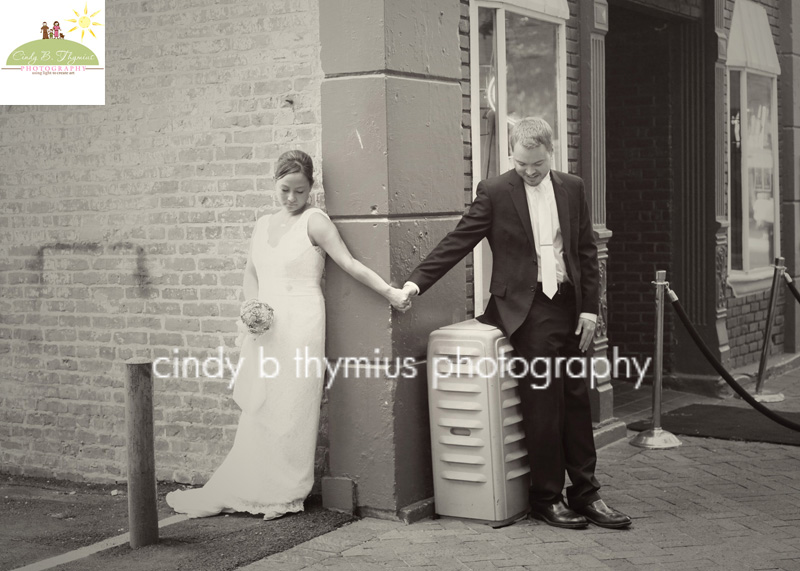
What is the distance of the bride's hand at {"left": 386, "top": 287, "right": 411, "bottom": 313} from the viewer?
575 cm

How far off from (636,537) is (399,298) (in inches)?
66.0

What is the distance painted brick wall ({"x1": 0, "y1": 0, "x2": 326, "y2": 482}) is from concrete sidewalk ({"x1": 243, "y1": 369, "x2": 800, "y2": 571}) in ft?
3.20

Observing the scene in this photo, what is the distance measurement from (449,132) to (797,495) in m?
2.84

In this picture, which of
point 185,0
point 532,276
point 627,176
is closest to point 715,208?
point 627,176

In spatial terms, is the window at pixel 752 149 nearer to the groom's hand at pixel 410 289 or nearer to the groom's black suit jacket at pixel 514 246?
the groom's black suit jacket at pixel 514 246

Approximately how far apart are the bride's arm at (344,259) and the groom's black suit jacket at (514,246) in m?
0.14

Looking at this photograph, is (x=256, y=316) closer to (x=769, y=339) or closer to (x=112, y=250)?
(x=112, y=250)

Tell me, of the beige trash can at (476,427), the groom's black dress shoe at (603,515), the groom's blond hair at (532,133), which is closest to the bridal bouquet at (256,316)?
the beige trash can at (476,427)

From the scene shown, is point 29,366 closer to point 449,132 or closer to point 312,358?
point 312,358

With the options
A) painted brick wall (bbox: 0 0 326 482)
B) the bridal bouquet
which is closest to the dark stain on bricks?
painted brick wall (bbox: 0 0 326 482)

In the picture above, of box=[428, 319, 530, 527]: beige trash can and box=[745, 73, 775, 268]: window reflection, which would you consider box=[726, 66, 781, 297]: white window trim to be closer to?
box=[745, 73, 775, 268]: window reflection

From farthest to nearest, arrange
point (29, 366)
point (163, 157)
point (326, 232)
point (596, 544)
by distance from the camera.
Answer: point (29, 366) → point (163, 157) → point (326, 232) → point (596, 544)

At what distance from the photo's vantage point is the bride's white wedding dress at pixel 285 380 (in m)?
5.95

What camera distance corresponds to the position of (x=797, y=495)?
6.37 meters
